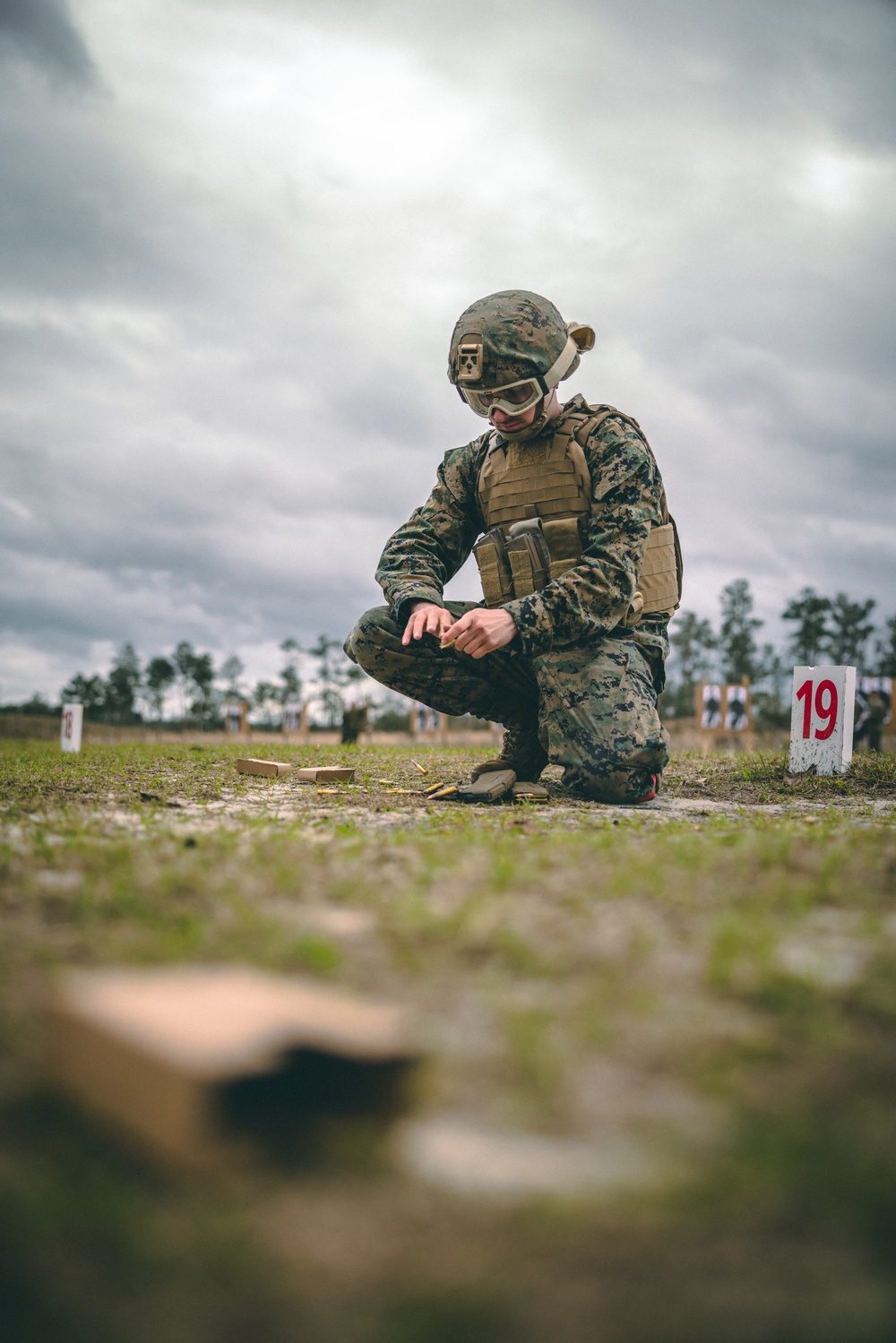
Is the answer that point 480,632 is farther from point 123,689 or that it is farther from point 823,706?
point 123,689

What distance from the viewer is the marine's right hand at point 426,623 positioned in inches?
185

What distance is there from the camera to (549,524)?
5.03m

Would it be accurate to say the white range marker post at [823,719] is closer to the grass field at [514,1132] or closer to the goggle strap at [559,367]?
the goggle strap at [559,367]

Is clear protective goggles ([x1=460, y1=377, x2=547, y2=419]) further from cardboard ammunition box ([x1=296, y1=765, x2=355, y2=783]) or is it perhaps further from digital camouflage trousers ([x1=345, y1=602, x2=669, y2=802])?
cardboard ammunition box ([x1=296, y1=765, x2=355, y2=783])

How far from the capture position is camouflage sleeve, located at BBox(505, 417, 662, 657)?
182 inches

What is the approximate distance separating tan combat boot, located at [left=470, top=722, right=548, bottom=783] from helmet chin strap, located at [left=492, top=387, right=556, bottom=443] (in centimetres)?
160

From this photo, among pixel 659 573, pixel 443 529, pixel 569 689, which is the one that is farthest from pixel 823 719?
pixel 443 529

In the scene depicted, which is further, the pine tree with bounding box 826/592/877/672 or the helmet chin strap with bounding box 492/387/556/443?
the pine tree with bounding box 826/592/877/672

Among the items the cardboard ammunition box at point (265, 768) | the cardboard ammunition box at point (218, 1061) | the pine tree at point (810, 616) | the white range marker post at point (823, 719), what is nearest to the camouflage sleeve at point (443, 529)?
the cardboard ammunition box at point (265, 768)

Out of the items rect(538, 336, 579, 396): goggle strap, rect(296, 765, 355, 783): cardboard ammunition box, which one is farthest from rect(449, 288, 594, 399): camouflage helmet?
rect(296, 765, 355, 783): cardboard ammunition box

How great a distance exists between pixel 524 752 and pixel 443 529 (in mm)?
1371

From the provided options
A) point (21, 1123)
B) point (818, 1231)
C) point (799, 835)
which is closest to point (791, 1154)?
→ point (818, 1231)

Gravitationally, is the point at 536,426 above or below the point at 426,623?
above

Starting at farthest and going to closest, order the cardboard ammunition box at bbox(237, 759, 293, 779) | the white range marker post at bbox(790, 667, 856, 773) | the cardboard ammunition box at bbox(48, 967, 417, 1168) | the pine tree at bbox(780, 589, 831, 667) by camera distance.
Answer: the pine tree at bbox(780, 589, 831, 667)
the white range marker post at bbox(790, 667, 856, 773)
the cardboard ammunition box at bbox(237, 759, 293, 779)
the cardboard ammunition box at bbox(48, 967, 417, 1168)
